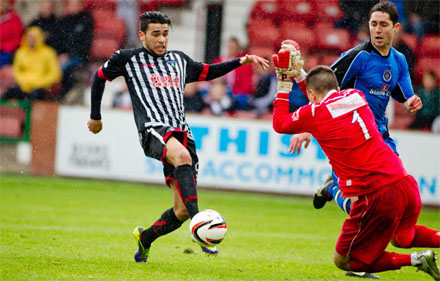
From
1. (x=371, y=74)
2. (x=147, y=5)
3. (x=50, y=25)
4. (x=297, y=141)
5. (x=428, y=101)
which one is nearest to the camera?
(x=297, y=141)

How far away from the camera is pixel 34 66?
549 inches

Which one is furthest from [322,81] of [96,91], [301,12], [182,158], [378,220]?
[301,12]

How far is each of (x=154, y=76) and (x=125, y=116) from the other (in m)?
6.59

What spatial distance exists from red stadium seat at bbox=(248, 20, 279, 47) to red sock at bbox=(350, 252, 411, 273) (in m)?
9.05

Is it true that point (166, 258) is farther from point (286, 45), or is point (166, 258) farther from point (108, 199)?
point (108, 199)

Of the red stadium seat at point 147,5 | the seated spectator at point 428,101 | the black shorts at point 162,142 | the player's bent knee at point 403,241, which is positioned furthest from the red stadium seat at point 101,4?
the player's bent knee at point 403,241

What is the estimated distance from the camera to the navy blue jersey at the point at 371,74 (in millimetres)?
5902

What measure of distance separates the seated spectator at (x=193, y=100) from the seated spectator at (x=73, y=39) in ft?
7.14

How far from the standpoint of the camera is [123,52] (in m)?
5.89

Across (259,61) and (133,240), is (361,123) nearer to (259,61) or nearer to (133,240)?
(259,61)

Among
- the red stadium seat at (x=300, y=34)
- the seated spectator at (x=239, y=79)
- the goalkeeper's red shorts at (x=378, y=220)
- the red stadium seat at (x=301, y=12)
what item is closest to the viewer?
the goalkeeper's red shorts at (x=378, y=220)

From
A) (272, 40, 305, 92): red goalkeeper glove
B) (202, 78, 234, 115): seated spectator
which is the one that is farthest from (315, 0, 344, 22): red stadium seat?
(272, 40, 305, 92): red goalkeeper glove

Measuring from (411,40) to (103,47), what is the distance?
571cm

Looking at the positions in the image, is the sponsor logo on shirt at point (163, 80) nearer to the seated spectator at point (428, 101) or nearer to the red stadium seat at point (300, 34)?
the seated spectator at point (428, 101)
